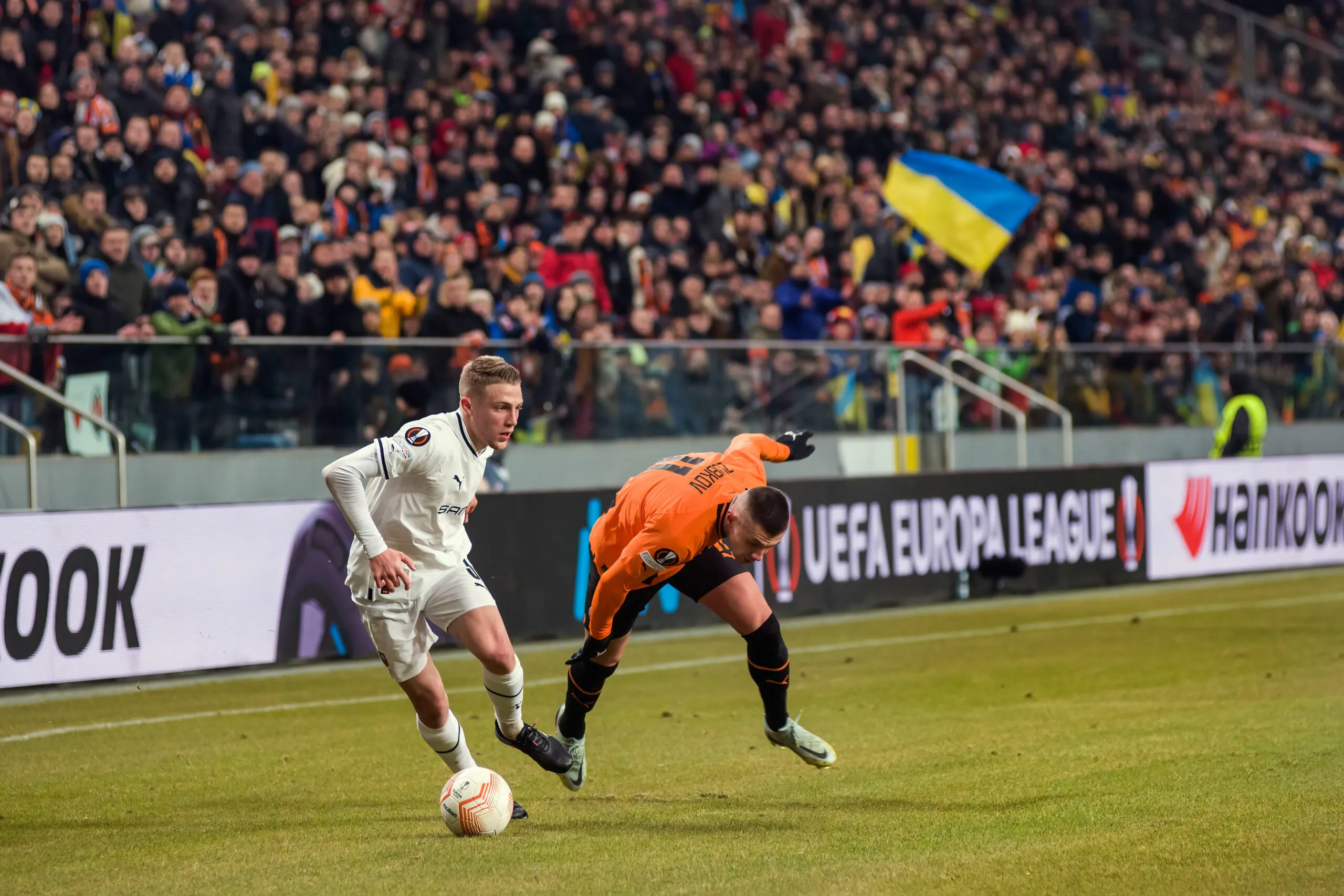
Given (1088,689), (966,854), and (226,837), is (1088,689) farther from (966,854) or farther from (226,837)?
(226,837)

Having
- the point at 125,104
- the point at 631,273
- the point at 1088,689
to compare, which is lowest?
the point at 1088,689

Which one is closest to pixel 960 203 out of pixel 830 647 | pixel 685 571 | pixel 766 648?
pixel 830 647

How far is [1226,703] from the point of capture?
9992 millimetres

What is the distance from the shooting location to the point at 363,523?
6598 millimetres

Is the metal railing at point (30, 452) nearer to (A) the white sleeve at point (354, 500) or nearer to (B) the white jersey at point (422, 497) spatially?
(B) the white jersey at point (422, 497)

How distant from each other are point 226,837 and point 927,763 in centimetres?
339

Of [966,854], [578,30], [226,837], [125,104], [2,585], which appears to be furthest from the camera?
[578,30]

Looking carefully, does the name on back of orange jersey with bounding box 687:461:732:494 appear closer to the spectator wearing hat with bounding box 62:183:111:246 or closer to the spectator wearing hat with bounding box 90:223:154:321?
the spectator wearing hat with bounding box 90:223:154:321

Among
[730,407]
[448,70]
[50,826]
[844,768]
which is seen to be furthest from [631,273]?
[50,826]

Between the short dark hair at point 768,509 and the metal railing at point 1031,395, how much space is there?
11.2 m

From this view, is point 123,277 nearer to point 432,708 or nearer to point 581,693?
point 581,693

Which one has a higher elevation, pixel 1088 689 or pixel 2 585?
pixel 2 585

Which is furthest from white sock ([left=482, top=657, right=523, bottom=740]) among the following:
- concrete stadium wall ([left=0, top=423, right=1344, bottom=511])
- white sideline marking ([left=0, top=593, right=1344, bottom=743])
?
concrete stadium wall ([left=0, top=423, right=1344, bottom=511])

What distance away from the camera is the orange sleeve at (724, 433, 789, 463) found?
7.85 meters
